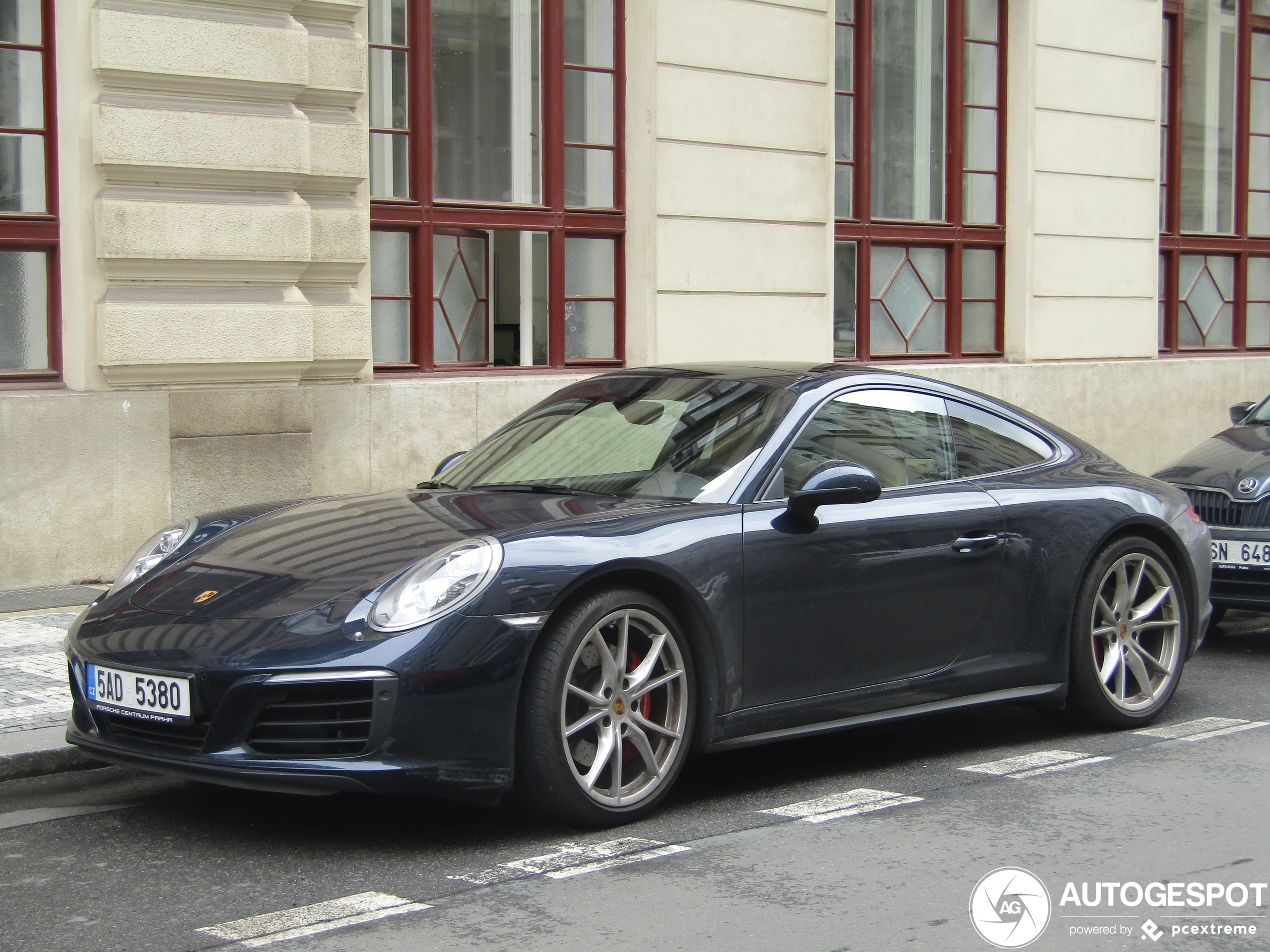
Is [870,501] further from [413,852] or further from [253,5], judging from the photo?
[253,5]

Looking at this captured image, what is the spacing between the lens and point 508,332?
12.1 m

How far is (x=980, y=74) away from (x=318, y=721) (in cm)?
1228

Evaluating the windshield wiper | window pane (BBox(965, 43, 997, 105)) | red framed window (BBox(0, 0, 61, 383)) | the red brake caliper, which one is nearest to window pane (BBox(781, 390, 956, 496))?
the windshield wiper

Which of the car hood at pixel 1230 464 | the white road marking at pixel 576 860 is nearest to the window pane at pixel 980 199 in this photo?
the car hood at pixel 1230 464

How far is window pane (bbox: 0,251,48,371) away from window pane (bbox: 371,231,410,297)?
7.37 feet

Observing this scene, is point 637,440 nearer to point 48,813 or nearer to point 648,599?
point 648,599

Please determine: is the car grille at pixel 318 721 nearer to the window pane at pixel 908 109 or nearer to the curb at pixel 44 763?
the curb at pixel 44 763

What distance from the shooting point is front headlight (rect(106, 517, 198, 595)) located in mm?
5605

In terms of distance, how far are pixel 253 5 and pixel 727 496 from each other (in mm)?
6093

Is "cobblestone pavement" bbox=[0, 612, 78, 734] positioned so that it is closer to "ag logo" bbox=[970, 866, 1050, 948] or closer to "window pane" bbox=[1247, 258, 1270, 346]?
"ag logo" bbox=[970, 866, 1050, 948]

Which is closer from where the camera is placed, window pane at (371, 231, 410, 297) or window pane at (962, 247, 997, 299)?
window pane at (371, 231, 410, 297)

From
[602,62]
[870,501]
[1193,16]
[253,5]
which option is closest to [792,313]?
[602,62]

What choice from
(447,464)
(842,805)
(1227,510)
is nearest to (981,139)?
(1227,510)

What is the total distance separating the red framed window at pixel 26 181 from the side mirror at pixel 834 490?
6.07 meters
